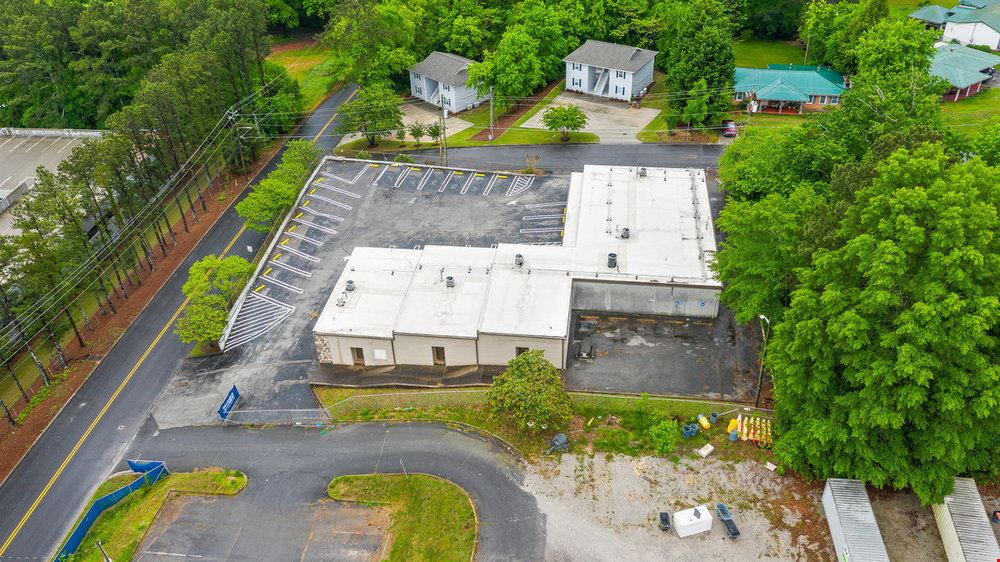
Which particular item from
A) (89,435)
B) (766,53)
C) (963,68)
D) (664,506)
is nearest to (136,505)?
(89,435)

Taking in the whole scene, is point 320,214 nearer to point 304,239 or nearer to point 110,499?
point 304,239

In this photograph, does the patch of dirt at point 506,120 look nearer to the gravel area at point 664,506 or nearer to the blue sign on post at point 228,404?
the blue sign on post at point 228,404

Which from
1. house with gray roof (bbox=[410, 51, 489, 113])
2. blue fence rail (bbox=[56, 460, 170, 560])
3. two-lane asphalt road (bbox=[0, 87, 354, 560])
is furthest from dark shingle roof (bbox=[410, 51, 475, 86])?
blue fence rail (bbox=[56, 460, 170, 560])

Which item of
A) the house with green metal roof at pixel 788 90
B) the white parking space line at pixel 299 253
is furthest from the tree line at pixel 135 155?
the house with green metal roof at pixel 788 90

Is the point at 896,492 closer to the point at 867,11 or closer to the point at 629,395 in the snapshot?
the point at 629,395

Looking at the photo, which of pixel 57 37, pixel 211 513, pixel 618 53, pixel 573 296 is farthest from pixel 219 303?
pixel 618 53
